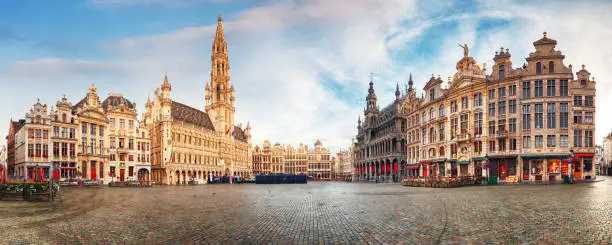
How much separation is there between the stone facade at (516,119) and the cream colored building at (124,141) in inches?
2125

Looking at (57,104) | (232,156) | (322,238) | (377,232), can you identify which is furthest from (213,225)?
(232,156)

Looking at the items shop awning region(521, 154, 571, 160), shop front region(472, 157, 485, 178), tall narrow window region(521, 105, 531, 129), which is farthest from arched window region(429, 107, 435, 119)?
shop awning region(521, 154, 571, 160)

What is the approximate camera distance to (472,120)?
51.8 m

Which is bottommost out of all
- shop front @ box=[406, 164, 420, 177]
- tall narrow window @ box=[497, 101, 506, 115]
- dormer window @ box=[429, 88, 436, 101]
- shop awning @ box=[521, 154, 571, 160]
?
shop front @ box=[406, 164, 420, 177]

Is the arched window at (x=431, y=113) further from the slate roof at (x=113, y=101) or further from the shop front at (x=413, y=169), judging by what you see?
the slate roof at (x=113, y=101)

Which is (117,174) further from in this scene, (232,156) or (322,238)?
(322,238)

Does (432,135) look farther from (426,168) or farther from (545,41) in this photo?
(545,41)

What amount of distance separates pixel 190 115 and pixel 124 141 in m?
22.6

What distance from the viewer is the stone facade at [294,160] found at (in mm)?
156500

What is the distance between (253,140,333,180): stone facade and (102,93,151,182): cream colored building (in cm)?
8471

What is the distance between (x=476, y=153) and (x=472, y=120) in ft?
15.3

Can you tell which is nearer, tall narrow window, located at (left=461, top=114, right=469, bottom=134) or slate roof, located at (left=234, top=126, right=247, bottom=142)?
tall narrow window, located at (left=461, top=114, right=469, bottom=134)

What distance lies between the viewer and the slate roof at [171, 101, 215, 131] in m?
83.2

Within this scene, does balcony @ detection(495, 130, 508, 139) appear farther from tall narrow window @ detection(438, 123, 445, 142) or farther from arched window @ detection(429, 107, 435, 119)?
arched window @ detection(429, 107, 435, 119)
